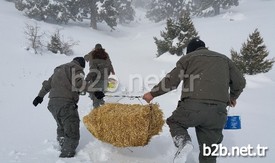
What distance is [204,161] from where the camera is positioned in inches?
183

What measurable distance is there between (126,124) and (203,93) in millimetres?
1404

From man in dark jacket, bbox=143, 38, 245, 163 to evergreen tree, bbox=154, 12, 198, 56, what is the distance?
50.8 feet

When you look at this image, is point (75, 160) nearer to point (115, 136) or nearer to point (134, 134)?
point (115, 136)

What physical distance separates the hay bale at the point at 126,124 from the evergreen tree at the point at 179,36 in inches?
589

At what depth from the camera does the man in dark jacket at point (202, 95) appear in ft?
14.6

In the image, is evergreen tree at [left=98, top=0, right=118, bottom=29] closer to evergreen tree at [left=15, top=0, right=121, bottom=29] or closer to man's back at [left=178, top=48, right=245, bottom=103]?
evergreen tree at [left=15, top=0, right=121, bottom=29]

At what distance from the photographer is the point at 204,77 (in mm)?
4504

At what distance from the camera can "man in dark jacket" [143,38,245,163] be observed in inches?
175

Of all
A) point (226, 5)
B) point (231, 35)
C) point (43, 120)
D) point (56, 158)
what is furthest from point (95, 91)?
point (226, 5)

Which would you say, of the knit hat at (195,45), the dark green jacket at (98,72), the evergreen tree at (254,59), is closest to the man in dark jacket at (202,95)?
the knit hat at (195,45)

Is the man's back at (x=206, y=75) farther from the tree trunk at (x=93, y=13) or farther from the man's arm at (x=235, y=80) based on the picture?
the tree trunk at (x=93, y=13)

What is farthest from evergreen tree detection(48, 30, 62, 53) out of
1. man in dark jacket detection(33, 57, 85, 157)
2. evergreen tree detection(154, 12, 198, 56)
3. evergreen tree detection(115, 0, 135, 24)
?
evergreen tree detection(115, 0, 135, 24)

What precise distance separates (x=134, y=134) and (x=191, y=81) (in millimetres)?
1284

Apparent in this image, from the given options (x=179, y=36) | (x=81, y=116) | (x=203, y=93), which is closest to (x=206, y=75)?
(x=203, y=93)
